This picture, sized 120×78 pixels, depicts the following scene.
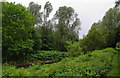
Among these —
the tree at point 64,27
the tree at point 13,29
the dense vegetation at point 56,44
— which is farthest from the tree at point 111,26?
the tree at point 13,29

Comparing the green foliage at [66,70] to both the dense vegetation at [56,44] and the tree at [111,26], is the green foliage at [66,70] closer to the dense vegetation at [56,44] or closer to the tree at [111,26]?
the dense vegetation at [56,44]

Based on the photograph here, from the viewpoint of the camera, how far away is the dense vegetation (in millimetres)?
5090

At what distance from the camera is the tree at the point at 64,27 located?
33.4 meters

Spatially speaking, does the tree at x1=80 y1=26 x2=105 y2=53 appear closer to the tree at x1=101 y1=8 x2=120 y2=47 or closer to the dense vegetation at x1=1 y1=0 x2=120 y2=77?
the dense vegetation at x1=1 y1=0 x2=120 y2=77

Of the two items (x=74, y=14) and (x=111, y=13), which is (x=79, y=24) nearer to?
(x=74, y=14)

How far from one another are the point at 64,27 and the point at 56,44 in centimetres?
460

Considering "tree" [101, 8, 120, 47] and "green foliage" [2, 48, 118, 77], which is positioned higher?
"tree" [101, 8, 120, 47]

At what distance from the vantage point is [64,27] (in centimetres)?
3341

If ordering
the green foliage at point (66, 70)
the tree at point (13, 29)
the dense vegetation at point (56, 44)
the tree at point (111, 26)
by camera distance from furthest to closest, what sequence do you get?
the tree at point (111, 26), the tree at point (13, 29), the dense vegetation at point (56, 44), the green foliage at point (66, 70)

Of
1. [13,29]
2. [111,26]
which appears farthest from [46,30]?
[13,29]

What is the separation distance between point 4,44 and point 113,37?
23775 millimetres

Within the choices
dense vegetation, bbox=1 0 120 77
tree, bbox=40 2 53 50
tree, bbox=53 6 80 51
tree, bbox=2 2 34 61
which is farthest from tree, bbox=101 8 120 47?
tree, bbox=2 2 34 61

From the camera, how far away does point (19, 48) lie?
15.3 meters

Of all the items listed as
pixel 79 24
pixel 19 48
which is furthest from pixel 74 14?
pixel 19 48
